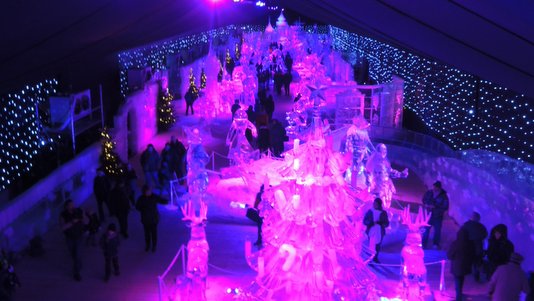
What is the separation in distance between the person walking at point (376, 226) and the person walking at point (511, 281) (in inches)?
99.0

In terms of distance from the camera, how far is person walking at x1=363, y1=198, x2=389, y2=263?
875cm

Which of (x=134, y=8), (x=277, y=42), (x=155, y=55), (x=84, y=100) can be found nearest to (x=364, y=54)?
(x=277, y=42)

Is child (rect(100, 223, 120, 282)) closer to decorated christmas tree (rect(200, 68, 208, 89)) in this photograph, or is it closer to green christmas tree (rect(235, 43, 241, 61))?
decorated christmas tree (rect(200, 68, 208, 89))

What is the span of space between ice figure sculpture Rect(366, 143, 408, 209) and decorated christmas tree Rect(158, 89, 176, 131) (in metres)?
8.22

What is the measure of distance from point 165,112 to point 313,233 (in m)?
11.9

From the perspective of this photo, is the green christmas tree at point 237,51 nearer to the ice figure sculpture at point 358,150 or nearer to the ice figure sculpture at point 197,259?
the ice figure sculpture at point 358,150

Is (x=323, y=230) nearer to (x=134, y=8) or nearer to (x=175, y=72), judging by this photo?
(x=134, y=8)

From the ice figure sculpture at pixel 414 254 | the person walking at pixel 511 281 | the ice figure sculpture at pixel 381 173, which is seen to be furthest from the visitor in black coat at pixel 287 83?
the person walking at pixel 511 281

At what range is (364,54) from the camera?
95.2 ft

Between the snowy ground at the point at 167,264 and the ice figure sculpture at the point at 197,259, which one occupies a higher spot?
the ice figure sculpture at the point at 197,259

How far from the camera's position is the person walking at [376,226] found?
28.7 ft

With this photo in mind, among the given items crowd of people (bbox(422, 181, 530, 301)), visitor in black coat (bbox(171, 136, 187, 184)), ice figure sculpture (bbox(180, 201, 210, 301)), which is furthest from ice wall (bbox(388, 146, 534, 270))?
visitor in black coat (bbox(171, 136, 187, 184))

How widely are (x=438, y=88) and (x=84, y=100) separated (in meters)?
9.20

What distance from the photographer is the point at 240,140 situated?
41.8ft
